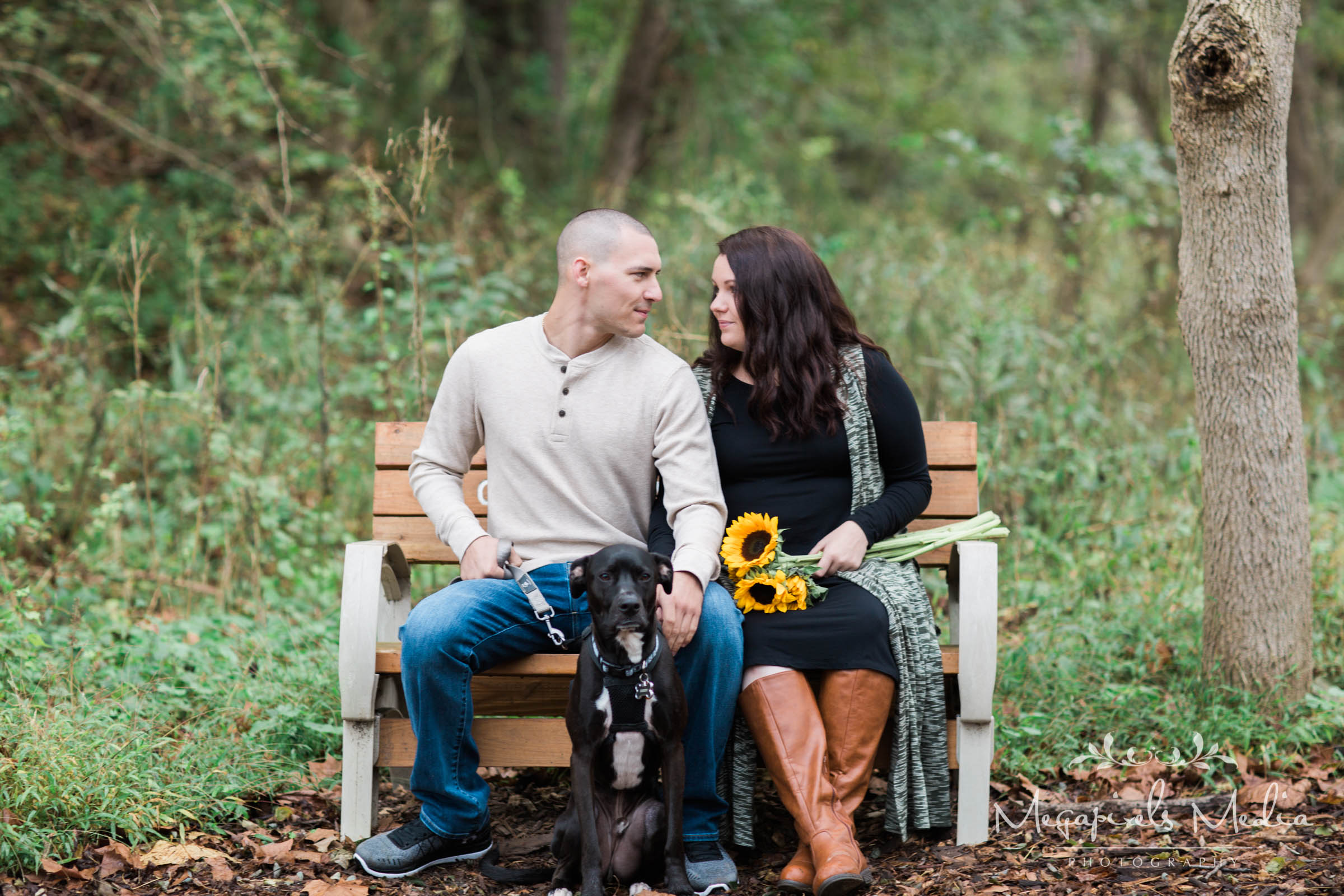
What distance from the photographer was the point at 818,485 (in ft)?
11.0

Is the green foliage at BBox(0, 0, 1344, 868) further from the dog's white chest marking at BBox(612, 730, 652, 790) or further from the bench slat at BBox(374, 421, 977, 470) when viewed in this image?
the dog's white chest marking at BBox(612, 730, 652, 790)

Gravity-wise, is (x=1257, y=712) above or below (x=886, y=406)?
below

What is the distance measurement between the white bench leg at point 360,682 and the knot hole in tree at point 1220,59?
9.06ft

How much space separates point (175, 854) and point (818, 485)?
194 centimetres

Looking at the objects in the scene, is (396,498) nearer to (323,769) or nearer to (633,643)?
(323,769)

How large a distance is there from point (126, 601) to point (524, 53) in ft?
25.1


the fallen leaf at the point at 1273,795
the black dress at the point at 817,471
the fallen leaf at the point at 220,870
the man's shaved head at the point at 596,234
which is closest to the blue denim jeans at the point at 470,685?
the black dress at the point at 817,471

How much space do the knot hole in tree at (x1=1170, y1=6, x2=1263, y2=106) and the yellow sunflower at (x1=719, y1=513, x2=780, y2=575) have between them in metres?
1.86

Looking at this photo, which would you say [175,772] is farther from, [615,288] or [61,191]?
[61,191]

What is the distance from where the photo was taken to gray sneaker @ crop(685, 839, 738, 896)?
2965mm

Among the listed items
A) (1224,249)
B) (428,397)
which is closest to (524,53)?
(428,397)

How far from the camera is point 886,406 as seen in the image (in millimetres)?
3354

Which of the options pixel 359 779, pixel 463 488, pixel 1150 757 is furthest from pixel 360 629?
pixel 1150 757

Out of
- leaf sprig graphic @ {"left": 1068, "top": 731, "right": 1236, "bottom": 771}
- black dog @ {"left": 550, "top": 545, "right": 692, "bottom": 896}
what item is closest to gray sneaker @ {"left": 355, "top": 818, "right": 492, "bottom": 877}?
black dog @ {"left": 550, "top": 545, "right": 692, "bottom": 896}
